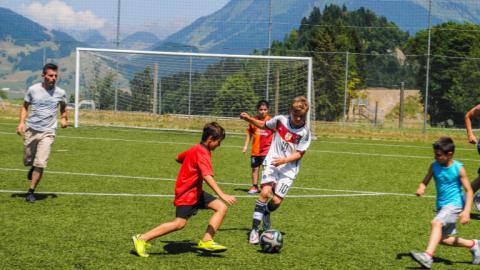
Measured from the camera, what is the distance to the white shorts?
328 inches

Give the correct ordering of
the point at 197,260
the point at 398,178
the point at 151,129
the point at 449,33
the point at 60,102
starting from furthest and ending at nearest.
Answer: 1. the point at 449,33
2. the point at 151,129
3. the point at 398,178
4. the point at 60,102
5. the point at 197,260

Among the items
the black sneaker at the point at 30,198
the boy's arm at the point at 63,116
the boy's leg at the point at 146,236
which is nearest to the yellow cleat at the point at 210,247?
the boy's leg at the point at 146,236

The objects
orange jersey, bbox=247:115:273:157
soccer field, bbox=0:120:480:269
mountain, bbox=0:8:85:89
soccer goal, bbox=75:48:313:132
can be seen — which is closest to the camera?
soccer field, bbox=0:120:480:269

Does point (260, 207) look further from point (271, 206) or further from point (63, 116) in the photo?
point (63, 116)

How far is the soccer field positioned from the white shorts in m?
0.59

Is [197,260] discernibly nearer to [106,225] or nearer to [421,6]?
[106,225]

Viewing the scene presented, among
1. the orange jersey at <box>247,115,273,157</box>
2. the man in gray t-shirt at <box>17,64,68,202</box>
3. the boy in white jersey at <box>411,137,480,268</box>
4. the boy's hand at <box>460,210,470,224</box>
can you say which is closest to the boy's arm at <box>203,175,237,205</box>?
the boy in white jersey at <box>411,137,480,268</box>

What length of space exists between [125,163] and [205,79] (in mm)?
15470

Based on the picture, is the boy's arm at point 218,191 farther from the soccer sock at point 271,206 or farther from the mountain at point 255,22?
the mountain at point 255,22

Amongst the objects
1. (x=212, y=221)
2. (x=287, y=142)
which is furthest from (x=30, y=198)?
(x=287, y=142)

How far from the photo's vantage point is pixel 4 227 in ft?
27.2

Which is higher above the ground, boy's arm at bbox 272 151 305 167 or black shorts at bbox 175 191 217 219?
boy's arm at bbox 272 151 305 167

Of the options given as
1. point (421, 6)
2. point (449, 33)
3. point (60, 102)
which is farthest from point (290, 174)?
point (449, 33)

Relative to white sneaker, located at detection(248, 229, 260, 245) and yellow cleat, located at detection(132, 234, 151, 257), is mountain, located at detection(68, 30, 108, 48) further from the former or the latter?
yellow cleat, located at detection(132, 234, 151, 257)
